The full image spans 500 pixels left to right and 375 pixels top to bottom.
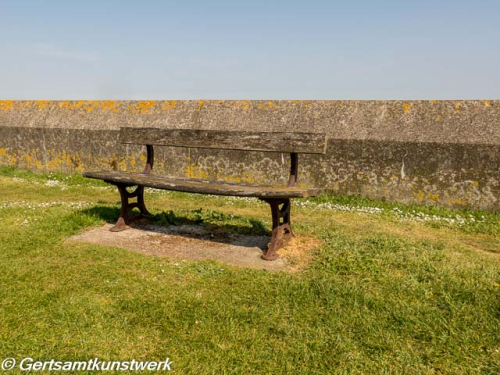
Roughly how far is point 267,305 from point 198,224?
9.23ft

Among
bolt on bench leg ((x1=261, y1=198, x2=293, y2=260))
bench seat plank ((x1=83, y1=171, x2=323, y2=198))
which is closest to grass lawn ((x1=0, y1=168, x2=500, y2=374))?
bolt on bench leg ((x1=261, y1=198, x2=293, y2=260))

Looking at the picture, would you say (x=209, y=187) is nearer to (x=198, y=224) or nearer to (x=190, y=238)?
(x=190, y=238)

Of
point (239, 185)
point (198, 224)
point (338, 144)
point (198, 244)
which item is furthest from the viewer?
point (338, 144)

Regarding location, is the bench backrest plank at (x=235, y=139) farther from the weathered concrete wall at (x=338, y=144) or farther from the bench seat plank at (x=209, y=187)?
the weathered concrete wall at (x=338, y=144)

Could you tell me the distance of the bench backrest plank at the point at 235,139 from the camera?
4863 millimetres

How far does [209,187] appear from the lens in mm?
4762

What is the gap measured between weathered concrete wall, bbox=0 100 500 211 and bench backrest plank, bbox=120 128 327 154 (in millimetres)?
2777

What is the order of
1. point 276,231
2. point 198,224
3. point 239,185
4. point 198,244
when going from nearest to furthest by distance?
point 276,231 → point 239,185 → point 198,244 → point 198,224

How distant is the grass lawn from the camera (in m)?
2.74

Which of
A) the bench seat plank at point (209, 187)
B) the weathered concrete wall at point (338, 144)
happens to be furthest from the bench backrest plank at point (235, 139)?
the weathered concrete wall at point (338, 144)

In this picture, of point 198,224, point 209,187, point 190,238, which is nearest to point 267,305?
point 209,187

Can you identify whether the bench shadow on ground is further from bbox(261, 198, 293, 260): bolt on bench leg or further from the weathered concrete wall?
the weathered concrete wall

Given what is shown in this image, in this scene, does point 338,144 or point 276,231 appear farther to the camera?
point 338,144

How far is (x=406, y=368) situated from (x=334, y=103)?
20.7 ft
